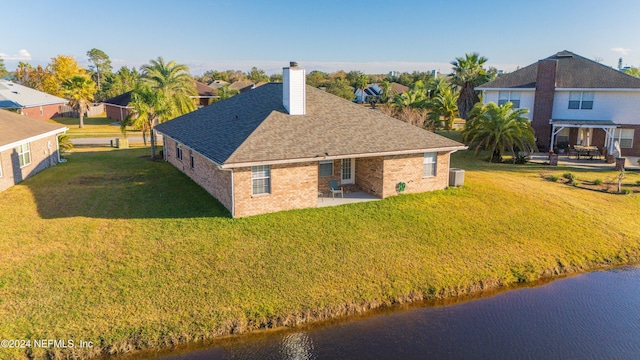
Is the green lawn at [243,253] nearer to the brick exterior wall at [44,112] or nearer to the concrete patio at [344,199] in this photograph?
the concrete patio at [344,199]

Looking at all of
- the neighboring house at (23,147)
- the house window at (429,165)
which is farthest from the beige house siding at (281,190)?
the neighboring house at (23,147)

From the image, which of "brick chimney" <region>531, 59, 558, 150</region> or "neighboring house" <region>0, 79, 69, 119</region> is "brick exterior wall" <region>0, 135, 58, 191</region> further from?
"brick chimney" <region>531, 59, 558, 150</region>

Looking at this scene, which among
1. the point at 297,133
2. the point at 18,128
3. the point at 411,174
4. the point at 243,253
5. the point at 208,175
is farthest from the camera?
the point at 18,128

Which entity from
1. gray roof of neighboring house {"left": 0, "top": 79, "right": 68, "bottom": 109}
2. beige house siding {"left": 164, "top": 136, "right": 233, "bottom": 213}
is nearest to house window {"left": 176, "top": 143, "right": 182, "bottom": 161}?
beige house siding {"left": 164, "top": 136, "right": 233, "bottom": 213}

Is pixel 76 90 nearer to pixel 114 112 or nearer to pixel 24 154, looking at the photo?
pixel 114 112

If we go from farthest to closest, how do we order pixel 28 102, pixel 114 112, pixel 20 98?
pixel 114 112 < pixel 28 102 < pixel 20 98

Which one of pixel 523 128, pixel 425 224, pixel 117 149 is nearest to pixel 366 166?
pixel 425 224

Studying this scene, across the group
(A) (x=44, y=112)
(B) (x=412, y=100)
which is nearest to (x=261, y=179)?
(B) (x=412, y=100)

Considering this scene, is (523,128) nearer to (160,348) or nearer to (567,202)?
(567,202)
